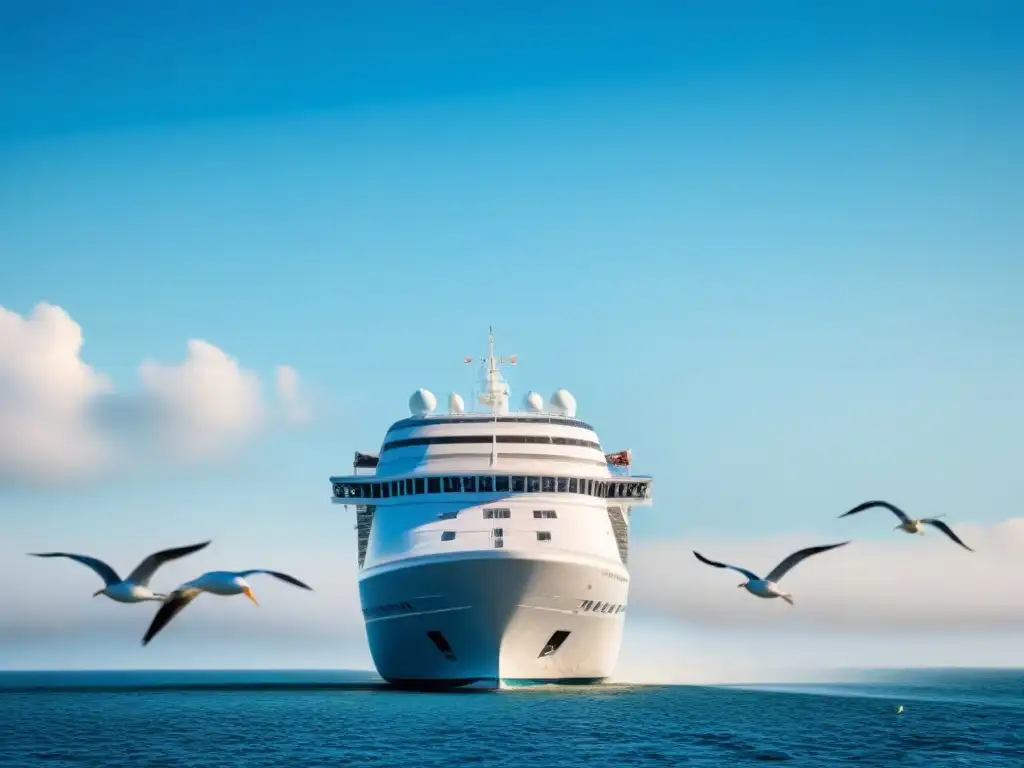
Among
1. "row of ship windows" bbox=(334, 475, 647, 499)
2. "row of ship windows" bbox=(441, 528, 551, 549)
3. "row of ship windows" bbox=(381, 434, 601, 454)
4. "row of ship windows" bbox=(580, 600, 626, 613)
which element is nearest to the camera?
"row of ship windows" bbox=(441, 528, 551, 549)

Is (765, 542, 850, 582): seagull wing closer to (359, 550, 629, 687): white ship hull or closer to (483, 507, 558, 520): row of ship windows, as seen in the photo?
(359, 550, 629, 687): white ship hull

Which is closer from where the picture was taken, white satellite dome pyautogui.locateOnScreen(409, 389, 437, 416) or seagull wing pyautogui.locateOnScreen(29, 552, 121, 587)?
seagull wing pyautogui.locateOnScreen(29, 552, 121, 587)

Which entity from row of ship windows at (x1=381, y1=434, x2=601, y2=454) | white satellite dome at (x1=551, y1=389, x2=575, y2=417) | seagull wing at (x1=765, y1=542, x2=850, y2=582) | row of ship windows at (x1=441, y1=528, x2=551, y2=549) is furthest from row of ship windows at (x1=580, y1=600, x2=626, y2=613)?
seagull wing at (x1=765, y1=542, x2=850, y2=582)

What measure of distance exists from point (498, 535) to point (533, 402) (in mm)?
21462

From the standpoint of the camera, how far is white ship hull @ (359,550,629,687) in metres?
59.0

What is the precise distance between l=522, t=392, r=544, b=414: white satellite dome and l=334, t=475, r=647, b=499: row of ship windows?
42.7ft

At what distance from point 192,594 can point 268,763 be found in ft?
42.4

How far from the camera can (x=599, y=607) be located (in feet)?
211

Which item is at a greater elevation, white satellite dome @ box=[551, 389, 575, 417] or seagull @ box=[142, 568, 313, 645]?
white satellite dome @ box=[551, 389, 575, 417]

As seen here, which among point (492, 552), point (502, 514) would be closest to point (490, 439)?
point (502, 514)

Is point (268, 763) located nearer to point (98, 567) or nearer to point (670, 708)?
point (98, 567)

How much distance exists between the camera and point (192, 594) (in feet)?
96.3

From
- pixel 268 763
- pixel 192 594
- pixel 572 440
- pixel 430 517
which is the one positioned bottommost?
pixel 268 763

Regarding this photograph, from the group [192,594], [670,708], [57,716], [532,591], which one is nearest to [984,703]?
[670,708]
